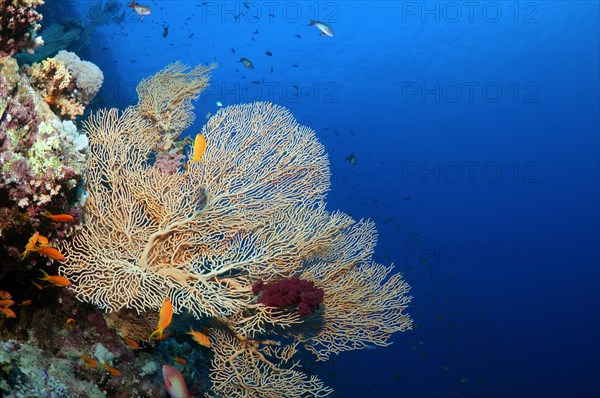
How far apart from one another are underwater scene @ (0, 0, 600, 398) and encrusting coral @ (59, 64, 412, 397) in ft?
0.07

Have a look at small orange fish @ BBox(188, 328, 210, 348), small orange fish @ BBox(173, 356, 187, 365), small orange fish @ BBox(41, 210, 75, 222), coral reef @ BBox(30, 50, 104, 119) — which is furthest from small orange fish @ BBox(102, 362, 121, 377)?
coral reef @ BBox(30, 50, 104, 119)

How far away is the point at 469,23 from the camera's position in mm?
30953

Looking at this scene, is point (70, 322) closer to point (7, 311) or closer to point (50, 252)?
point (7, 311)

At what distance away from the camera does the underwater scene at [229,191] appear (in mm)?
3650

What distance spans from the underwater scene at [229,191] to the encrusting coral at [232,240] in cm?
2

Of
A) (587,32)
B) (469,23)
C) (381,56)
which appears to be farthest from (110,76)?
(587,32)

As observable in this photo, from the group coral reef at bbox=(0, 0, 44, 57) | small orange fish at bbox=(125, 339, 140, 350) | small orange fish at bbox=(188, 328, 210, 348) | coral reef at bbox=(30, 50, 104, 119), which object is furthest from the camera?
small orange fish at bbox=(188, 328, 210, 348)

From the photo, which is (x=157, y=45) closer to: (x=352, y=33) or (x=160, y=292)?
(x=352, y=33)

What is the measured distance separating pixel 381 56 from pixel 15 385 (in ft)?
117

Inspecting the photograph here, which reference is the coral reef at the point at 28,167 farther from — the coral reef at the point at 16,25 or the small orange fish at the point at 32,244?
the coral reef at the point at 16,25

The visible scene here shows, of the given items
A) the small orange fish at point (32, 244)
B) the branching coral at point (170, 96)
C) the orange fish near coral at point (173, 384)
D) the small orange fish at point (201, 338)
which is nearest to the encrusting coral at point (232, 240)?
the branching coral at point (170, 96)

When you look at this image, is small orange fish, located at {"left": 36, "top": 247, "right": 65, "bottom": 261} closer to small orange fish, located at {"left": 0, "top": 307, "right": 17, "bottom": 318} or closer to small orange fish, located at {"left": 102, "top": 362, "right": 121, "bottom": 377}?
small orange fish, located at {"left": 0, "top": 307, "right": 17, "bottom": 318}

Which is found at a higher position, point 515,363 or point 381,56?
point 381,56

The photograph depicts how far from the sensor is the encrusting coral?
4.07 metres
